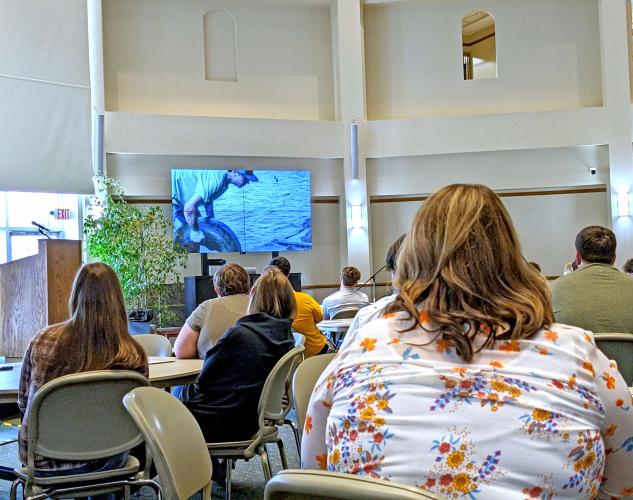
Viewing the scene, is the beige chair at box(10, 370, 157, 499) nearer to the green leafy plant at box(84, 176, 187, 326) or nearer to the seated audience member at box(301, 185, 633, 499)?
the seated audience member at box(301, 185, 633, 499)

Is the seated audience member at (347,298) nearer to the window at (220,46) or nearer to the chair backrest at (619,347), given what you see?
the chair backrest at (619,347)

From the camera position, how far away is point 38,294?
5.05 meters

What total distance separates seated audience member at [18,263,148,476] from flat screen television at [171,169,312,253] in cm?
706

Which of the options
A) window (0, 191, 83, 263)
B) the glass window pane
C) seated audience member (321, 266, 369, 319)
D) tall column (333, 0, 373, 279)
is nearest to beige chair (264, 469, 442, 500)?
seated audience member (321, 266, 369, 319)

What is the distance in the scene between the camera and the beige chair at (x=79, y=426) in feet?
8.22

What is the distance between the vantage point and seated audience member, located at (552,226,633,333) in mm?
3404

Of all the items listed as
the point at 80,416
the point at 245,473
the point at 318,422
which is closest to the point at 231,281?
the point at 245,473

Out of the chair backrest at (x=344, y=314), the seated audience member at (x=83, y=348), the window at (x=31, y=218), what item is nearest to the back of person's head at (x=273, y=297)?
the seated audience member at (x=83, y=348)

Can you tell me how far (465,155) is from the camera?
10.7 m

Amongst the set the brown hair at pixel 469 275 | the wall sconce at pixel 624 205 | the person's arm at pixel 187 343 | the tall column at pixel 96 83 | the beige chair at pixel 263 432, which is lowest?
the beige chair at pixel 263 432

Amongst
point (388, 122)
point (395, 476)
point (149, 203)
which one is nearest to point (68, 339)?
point (395, 476)

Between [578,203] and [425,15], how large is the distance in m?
3.64

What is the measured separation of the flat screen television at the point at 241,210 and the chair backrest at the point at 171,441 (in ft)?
26.2

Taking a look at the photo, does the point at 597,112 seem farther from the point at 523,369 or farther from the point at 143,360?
the point at 523,369
